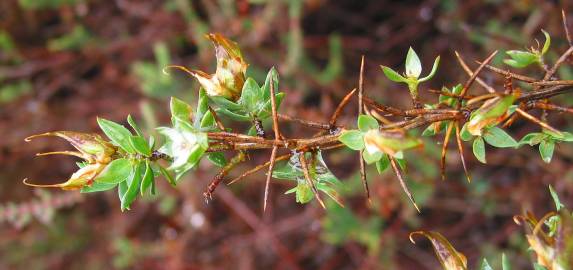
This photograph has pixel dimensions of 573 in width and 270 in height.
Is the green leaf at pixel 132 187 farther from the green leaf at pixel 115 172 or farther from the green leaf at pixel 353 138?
the green leaf at pixel 353 138

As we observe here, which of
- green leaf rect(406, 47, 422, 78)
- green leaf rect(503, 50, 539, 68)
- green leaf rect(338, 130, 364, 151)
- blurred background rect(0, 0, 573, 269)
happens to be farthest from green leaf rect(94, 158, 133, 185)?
blurred background rect(0, 0, 573, 269)

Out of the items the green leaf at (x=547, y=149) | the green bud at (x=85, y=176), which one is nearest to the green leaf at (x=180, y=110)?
the green bud at (x=85, y=176)

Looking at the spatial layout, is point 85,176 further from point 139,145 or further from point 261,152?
point 261,152

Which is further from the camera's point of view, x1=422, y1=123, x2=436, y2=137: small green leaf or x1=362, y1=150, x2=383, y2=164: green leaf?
x1=422, y1=123, x2=436, y2=137: small green leaf

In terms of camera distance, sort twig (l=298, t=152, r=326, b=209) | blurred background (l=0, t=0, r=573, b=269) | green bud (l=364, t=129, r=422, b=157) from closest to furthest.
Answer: green bud (l=364, t=129, r=422, b=157), twig (l=298, t=152, r=326, b=209), blurred background (l=0, t=0, r=573, b=269)

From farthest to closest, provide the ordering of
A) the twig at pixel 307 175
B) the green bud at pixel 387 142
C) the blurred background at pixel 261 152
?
the blurred background at pixel 261 152 → the twig at pixel 307 175 → the green bud at pixel 387 142

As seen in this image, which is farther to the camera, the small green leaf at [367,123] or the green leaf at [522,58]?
the green leaf at [522,58]

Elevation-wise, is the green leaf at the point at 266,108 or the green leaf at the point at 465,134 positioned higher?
the green leaf at the point at 266,108

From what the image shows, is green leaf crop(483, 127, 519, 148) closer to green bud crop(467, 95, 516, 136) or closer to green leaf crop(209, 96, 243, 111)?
green bud crop(467, 95, 516, 136)
